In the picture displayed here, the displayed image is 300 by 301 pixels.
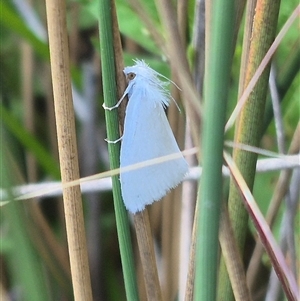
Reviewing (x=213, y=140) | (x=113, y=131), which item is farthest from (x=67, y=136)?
(x=213, y=140)

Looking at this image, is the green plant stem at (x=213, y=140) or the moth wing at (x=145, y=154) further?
the moth wing at (x=145, y=154)

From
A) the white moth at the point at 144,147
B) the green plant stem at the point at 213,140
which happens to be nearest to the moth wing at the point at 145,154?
the white moth at the point at 144,147

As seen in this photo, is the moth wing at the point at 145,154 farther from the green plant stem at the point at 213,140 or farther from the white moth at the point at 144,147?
the green plant stem at the point at 213,140

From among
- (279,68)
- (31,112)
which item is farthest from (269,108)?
(31,112)

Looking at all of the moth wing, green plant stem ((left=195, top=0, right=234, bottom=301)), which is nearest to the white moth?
the moth wing

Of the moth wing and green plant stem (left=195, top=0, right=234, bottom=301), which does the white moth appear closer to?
the moth wing

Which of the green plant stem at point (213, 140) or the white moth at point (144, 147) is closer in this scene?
the green plant stem at point (213, 140)
